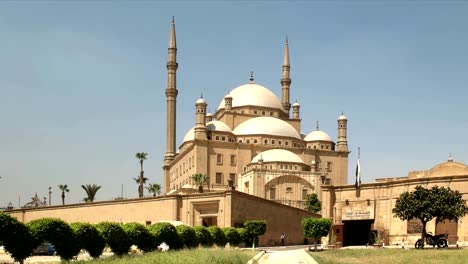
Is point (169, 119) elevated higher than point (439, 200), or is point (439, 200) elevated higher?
point (169, 119)

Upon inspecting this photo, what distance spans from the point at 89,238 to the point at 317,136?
5625 centimetres

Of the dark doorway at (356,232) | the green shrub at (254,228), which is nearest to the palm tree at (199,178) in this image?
the green shrub at (254,228)

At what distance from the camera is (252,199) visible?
4597cm

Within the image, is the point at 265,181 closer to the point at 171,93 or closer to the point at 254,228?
the point at 171,93

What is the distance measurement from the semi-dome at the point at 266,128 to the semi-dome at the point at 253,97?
465 centimetres

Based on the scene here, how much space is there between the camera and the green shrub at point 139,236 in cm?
2852

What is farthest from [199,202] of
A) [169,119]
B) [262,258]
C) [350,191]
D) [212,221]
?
[169,119]

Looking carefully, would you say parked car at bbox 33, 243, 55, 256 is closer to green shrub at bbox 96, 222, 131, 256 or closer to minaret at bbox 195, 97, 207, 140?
green shrub at bbox 96, 222, 131, 256

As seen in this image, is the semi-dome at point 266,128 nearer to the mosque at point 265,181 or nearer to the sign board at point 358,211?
the mosque at point 265,181

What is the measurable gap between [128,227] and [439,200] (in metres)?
15.6

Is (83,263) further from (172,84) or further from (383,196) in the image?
(172,84)

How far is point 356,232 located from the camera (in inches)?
1658

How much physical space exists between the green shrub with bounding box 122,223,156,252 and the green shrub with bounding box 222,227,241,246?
10.0 meters

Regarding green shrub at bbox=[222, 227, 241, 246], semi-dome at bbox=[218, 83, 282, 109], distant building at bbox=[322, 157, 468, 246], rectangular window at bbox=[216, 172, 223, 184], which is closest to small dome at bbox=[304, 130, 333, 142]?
semi-dome at bbox=[218, 83, 282, 109]
